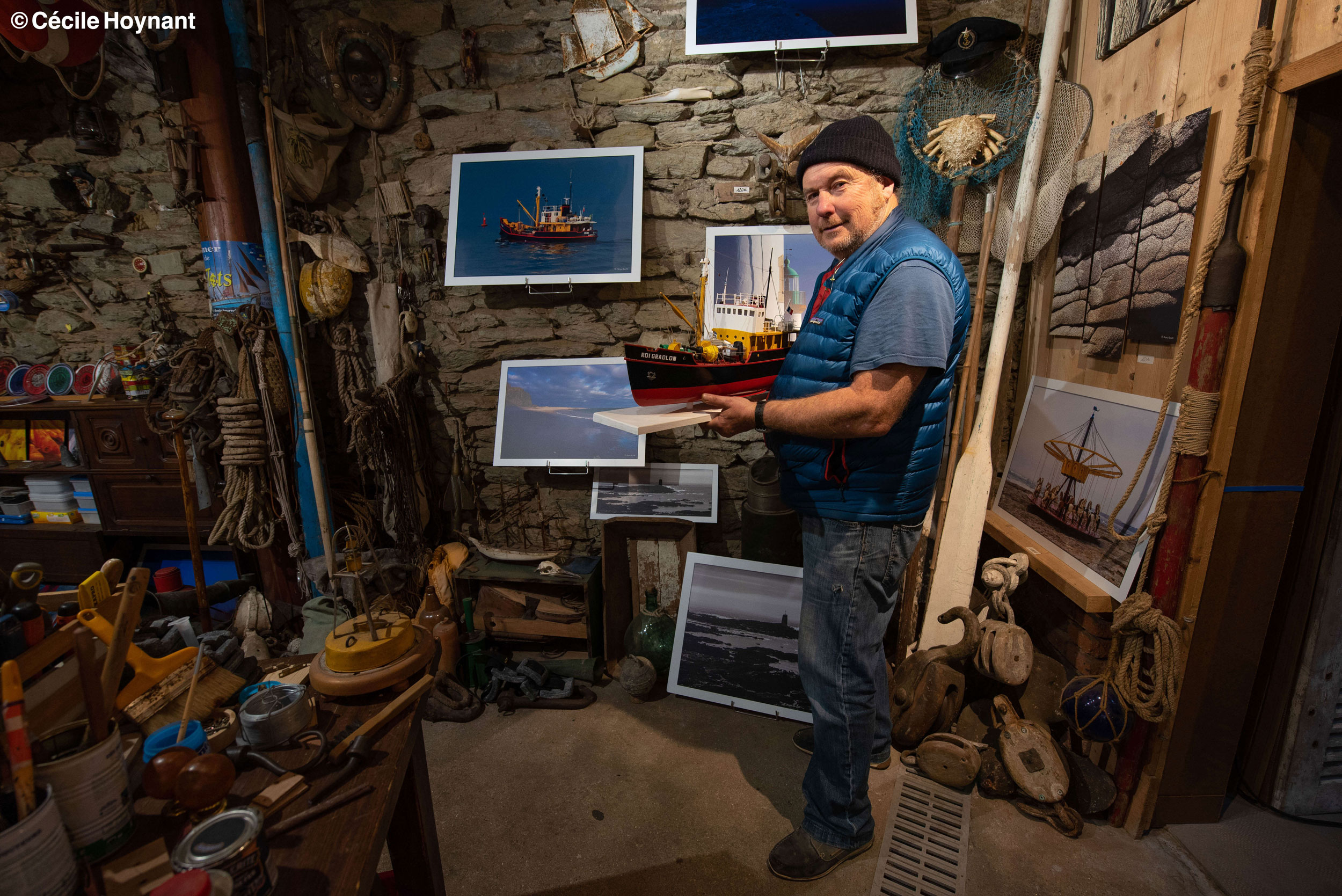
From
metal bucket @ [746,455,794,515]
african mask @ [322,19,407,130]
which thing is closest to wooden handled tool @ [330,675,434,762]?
metal bucket @ [746,455,794,515]

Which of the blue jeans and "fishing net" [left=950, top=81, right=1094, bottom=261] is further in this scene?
"fishing net" [left=950, top=81, right=1094, bottom=261]

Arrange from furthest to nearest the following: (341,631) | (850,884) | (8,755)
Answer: (850,884) < (341,631) < (8,755)

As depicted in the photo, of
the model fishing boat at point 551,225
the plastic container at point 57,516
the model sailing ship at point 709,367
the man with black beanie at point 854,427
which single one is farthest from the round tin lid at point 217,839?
the plastic container at point 57,516

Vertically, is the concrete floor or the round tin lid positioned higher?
the round tin lid

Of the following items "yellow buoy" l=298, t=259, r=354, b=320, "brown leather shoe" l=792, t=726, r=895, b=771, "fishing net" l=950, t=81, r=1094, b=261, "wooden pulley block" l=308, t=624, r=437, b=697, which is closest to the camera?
"wooden pulley block" l=308, t=624, r=437, b=697

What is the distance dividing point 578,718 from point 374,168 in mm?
3166

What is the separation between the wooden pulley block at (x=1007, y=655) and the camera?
92.7 inches

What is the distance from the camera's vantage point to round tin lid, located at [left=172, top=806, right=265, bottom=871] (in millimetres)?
797

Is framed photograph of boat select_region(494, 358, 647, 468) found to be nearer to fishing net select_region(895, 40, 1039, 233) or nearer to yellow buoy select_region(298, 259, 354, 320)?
yellow buoy select_region(298, 259, 354, 320)

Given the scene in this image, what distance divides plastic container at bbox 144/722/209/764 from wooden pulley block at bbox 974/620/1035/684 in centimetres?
257

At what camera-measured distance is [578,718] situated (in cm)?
285

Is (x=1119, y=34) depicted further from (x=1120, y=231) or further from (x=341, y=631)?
(x=341, y=631)

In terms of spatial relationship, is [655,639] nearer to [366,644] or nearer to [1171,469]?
[366,644]

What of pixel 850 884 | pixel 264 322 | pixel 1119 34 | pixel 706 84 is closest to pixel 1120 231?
pixel 1119 34
